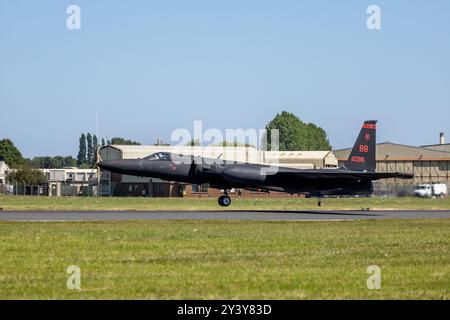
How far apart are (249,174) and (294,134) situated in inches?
4991

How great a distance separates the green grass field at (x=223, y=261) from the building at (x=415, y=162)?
87152 millimetres

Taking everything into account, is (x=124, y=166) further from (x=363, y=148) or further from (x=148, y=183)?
(x=148, y=183)

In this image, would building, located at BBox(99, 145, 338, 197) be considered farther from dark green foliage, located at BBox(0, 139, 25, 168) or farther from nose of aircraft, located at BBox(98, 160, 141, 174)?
dark green foliage, located at BBox(0, 139, 25, 168)

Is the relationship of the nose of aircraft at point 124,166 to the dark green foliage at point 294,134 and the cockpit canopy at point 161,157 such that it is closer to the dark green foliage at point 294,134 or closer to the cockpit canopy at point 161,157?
the cockpit canopy at point 161,157

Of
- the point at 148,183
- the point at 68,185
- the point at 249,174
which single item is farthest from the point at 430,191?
the point at 68,185

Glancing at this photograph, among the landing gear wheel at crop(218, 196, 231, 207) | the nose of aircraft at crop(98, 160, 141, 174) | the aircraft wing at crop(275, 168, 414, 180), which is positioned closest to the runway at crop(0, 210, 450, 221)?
the nose of aircraft at crop(98, 160, 141, 174)

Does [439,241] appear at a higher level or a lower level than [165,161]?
lower

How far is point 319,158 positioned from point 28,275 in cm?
8180

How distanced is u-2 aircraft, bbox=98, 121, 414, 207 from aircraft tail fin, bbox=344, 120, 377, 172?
6 cm

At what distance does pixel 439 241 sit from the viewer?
23328 mm

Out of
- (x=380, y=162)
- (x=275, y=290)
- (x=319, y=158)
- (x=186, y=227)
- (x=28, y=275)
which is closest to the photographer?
(x=275, y=290)

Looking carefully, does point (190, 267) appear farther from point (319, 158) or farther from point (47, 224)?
point (319, 158)

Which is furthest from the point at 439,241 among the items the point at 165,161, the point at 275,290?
the point at 165,161
